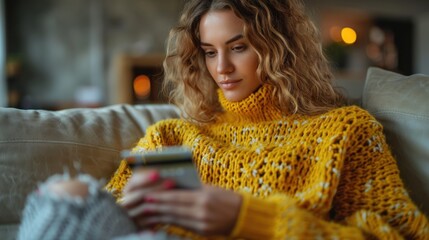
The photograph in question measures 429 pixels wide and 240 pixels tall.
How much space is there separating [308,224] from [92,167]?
639 millimetres

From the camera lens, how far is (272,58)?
45.4 inches

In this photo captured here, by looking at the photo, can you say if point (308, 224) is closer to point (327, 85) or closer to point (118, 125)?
point (327, 85)

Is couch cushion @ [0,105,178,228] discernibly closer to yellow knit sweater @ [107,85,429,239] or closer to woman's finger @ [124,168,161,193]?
yellow knit sweater @ [107,85,429,239]

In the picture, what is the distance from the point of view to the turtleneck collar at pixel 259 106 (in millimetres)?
1160

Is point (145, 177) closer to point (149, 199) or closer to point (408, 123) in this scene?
point (149, 199)

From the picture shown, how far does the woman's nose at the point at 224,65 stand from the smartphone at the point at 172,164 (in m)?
0.38

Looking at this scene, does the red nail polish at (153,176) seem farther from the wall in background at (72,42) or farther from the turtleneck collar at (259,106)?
the wall in background at (72,42)

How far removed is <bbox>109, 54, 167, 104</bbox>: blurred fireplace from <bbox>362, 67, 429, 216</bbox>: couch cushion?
348cm

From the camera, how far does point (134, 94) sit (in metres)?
4.77

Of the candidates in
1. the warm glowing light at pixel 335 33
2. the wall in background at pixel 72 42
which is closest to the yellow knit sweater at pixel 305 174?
the wall in background at pixel 72 42

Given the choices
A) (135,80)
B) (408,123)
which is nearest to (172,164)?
(408,123)

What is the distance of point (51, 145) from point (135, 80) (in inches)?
144

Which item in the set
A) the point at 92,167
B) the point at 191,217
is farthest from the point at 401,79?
the point at 92,167

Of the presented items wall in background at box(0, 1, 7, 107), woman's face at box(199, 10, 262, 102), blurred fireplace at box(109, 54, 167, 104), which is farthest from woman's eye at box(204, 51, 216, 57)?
wall in background at box(0, 1, 7, 107)
